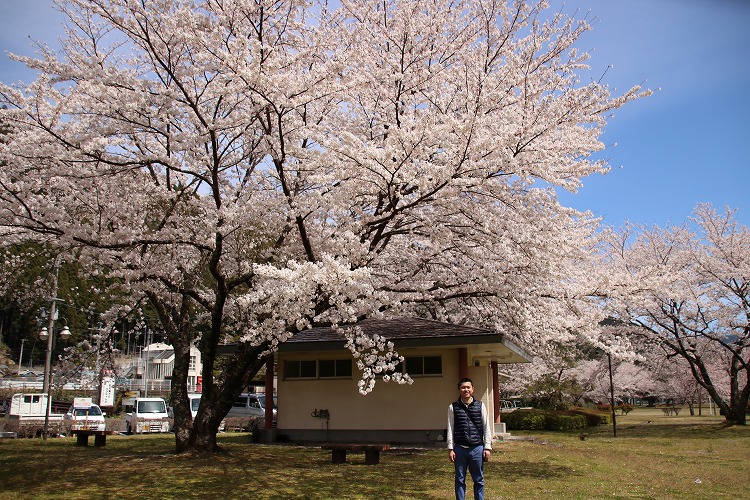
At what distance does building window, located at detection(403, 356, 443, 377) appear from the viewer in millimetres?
15426

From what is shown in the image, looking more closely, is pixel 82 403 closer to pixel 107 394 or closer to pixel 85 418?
pixel 85 418

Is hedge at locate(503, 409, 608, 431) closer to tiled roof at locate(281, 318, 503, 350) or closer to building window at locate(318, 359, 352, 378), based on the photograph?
tiled roof at locate(281, 318, 503, 350)

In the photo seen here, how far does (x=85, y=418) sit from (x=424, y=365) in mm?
14886

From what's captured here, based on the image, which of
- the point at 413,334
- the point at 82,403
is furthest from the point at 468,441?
the point at 82,403

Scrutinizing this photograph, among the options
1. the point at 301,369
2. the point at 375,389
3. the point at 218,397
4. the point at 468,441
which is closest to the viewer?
the point at 468,441

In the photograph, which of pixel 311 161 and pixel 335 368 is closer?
pixel 311 161

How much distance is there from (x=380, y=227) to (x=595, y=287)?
477cm

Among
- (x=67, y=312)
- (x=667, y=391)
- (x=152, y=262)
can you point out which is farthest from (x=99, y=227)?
(x=667, y=391)

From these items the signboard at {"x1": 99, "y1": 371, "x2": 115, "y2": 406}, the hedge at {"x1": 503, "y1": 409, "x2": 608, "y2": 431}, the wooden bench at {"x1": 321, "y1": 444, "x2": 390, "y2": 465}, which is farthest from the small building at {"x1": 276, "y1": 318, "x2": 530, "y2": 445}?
the signboard at {"x1": 99, "y1": 371, "x2": 115, "y2": 406}

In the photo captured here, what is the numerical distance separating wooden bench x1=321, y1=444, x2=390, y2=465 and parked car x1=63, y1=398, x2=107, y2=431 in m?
14.5

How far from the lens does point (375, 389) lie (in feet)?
52.1

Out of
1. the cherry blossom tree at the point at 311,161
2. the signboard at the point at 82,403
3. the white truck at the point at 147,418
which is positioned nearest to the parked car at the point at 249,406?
the white truck at the point at 147,418

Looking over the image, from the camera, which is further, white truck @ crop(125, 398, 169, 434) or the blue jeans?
white truck @ crop(125, 398, 169, 434)

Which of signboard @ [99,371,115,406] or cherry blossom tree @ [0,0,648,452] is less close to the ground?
cherry blossom tree @ [0,0,648,452]
